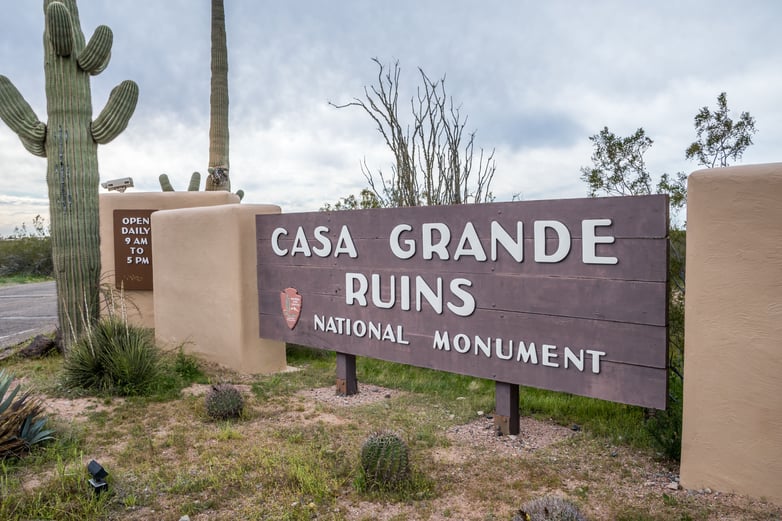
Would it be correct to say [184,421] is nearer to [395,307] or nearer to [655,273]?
[395,307]

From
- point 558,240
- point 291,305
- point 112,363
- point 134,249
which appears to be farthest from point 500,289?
point 134,249

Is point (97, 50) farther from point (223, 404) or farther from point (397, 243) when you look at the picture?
point (223, 404)

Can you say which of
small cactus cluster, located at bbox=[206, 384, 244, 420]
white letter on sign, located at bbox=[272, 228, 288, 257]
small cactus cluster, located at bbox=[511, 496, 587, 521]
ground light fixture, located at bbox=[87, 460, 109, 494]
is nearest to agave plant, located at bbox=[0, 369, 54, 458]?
ground light fixture, located at bbox=[87, 460, 109, 494]

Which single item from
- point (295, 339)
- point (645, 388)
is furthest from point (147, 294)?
point (645, 388)

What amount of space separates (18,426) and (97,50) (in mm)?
5427

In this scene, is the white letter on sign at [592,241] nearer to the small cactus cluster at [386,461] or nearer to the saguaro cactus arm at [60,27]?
the small cactus cluster at [386,461]

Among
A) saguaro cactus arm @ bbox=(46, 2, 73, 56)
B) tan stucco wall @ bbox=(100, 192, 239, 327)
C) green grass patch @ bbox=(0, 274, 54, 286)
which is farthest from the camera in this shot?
green grass patch @ bbox=(0, 274, 54, 286)

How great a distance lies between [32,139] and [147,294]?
3.66 m

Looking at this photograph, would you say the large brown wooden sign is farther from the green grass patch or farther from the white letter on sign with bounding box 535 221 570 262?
the green grass patch

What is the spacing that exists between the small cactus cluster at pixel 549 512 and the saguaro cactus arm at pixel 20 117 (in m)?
8.00

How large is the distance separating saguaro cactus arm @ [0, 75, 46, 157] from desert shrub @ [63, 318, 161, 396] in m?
2.99

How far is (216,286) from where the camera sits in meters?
7.48

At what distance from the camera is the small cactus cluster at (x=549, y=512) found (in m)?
2.71

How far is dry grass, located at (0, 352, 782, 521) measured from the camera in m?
3.47
